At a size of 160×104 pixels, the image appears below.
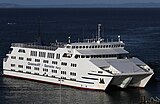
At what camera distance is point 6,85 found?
86375mm

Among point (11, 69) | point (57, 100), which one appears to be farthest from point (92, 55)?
point (11, 69)

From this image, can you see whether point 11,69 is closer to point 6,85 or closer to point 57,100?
point 6,85

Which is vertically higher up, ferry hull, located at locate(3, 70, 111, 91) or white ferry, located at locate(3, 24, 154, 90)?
white ferry, located at locate(3, 24, 154, 90)

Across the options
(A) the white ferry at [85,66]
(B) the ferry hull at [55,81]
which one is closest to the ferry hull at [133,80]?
(A) the white ferry at [85,66]

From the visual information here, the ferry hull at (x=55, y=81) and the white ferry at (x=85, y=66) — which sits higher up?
the white ferry at (x=85, y=66)

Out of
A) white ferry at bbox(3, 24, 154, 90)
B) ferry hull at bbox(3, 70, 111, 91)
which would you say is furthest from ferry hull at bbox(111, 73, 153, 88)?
ferry hull at bbox(3, 70, 111, 91)

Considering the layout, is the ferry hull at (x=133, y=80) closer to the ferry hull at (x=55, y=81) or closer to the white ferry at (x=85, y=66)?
the white ferry at (x=85, y=66)

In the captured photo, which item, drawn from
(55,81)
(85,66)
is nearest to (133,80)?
(85,66)

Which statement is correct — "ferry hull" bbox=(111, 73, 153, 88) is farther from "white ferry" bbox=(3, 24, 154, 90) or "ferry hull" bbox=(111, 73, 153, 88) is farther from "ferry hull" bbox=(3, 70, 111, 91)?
"ferry hull" bbox=(3, 70, 111, 91)

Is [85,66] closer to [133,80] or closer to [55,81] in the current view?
[55,81]

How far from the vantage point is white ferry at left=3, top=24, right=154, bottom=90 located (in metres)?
81.1

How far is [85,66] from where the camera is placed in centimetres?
8238

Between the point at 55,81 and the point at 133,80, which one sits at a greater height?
the point at 133,80

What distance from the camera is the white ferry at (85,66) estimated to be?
81062 millimetres
